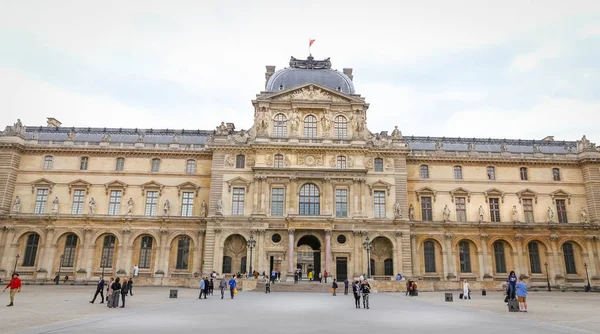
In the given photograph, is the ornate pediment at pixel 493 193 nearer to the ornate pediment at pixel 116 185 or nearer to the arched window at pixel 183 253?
the arched window at pixel 183 253

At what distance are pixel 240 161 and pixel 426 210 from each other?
24.5m

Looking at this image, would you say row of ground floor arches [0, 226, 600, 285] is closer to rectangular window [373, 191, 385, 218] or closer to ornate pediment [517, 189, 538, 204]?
rectangular window [373, 191, 385, 218]

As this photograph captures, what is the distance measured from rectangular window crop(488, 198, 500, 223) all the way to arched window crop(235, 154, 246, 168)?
3194 cm

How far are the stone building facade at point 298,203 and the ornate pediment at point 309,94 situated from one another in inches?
5.3

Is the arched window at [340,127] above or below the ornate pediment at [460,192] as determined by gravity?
above

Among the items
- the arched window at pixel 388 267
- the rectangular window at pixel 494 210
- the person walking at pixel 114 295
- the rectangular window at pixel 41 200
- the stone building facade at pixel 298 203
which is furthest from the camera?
the rectangular window at pixel 494 210

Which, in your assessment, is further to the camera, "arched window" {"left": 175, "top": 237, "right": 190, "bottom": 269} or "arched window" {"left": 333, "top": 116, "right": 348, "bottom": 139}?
"arched window" {"left": 333, "top": 116, "right": 348, "bottom": 139}

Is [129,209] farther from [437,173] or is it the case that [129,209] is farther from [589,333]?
[589,333]

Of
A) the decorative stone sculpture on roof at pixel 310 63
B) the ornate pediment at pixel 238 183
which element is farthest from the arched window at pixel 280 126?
the decorative stone sculpture on roof at pixel 310 63

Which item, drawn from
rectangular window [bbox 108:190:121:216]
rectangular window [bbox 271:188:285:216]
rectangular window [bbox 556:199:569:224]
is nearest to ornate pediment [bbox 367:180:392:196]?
rectangular window [bbox 271:188:285:216]

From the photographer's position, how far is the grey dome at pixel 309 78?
54969mm

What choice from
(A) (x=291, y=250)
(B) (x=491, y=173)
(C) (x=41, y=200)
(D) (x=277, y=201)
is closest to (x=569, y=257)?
(B) (x=491, y=173)

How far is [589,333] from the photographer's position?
1464 cm

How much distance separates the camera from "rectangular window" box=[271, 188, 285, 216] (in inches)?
1916
